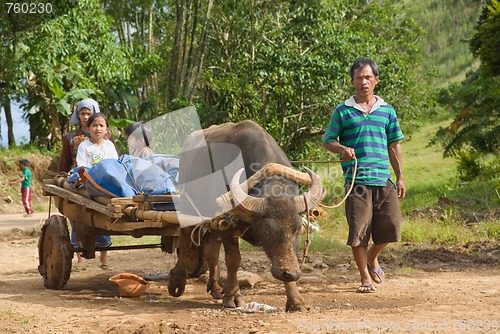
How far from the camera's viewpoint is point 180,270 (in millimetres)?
6789

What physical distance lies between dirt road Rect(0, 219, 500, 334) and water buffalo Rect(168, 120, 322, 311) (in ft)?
1.01

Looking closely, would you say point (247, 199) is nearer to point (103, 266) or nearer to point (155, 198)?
point (155, 198)

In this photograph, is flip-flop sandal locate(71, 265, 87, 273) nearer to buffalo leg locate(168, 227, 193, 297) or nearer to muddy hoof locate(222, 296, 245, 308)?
buffalo leg locate(168, 227, 193, 297)

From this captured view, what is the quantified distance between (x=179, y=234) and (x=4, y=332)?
1.91 metres

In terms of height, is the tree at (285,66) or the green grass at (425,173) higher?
the tree at (285,66)

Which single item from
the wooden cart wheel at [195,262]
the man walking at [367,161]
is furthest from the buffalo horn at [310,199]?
the wooden cart wheel at [195,262]

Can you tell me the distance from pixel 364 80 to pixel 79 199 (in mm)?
2883

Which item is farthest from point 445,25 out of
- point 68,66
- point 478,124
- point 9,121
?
point 68,66

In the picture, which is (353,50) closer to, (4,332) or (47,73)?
(47,73)

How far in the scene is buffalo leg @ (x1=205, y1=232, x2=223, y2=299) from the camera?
660 cm

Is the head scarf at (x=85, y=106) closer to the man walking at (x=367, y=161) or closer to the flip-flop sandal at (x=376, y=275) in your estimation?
the man walking at (x=367, y=161)

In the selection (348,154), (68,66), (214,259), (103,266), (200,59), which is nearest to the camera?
(348,154)

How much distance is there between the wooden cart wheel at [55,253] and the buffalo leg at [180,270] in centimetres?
111

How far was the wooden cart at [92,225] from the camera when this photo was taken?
21.1 ft
